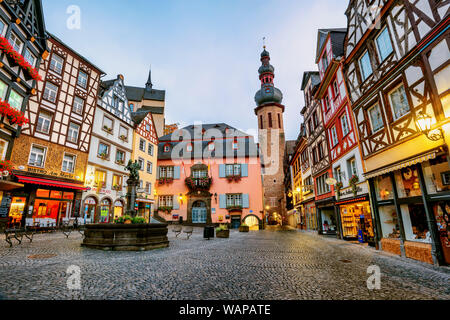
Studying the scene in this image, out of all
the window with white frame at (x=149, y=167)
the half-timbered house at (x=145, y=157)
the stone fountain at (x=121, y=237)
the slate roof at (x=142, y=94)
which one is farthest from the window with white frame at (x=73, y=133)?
the slate roof at (x=142, y=94)

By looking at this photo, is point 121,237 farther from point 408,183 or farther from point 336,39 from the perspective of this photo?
point 336,39

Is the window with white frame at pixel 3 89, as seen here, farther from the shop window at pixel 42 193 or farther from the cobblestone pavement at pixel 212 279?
the cobblestone pavement at pixel 212 279

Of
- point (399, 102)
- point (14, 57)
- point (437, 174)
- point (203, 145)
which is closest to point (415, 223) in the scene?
point (437, 174)

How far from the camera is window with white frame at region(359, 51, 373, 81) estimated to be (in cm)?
1005

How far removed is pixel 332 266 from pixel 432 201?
3726mm

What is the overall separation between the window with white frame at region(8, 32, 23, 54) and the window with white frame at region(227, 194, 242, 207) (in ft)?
73.6

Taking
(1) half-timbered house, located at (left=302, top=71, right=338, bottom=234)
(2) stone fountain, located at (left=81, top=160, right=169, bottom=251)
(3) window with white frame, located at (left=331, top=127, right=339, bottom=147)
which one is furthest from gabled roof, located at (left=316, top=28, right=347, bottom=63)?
(2) stone fountain, located at (left=81, top=160, right=169, bottom=251)

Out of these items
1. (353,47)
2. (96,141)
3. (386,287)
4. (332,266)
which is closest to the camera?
(386,287)

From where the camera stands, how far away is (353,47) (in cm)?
1109

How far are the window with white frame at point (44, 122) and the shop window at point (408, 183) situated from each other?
20.8m

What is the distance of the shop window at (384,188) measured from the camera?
8914mm

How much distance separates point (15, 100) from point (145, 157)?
13.1 metres
